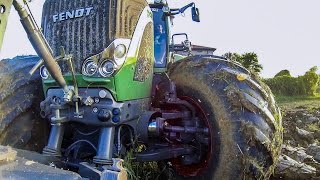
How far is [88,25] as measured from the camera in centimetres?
340

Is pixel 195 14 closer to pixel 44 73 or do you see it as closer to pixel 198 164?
pixel 198 164

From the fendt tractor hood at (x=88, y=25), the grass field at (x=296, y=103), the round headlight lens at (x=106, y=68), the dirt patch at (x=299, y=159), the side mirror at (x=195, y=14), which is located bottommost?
the dirt patch at (x=299, y=159)

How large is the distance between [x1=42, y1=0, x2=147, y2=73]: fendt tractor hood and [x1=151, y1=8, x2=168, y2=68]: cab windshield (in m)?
1.95

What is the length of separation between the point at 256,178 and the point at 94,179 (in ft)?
4.41

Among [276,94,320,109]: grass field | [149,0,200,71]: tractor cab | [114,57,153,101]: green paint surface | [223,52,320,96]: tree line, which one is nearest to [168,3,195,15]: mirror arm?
[149,0,200,71]: tractor cab

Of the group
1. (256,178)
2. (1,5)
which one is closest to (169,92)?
(256,178)

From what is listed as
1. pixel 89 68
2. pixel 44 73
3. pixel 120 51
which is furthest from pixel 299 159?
pixel 44 73

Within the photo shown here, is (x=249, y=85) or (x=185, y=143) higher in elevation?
(x=249, y=85)

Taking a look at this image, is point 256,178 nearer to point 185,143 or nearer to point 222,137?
point 222,137

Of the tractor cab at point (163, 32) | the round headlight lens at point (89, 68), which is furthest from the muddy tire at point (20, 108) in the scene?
the tractor cab at point (163, 32)

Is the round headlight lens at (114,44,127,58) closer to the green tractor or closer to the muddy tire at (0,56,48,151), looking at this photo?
the green tractor

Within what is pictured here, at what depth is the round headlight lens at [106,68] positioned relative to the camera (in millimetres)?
3305

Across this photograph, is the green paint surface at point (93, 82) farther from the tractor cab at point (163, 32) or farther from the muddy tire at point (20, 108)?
the tractor cab at point (163, 32)

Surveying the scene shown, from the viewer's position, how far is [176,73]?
3916 mm
